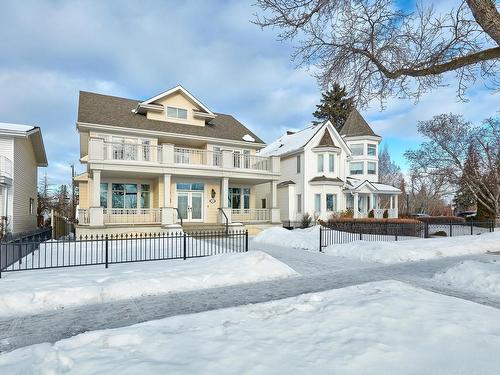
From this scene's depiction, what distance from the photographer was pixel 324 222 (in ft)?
78.1

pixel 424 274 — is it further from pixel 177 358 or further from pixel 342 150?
pixel 342 150

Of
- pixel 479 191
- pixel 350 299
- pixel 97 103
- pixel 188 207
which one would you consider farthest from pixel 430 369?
pixel 479 191

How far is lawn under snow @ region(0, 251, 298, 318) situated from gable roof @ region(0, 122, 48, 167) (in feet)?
38.4

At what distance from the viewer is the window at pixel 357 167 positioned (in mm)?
32531

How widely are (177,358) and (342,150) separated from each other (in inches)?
1004

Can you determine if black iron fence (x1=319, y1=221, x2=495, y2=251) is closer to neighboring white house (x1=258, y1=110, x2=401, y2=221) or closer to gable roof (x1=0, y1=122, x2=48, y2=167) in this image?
neighboring white house (x1=258, y1=110, x2=401, y2=221)

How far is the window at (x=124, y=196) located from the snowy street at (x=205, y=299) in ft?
44.9

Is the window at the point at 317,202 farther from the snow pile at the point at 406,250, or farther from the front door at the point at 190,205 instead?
the snow pile at the point at 406,250

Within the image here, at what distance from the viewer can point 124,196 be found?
20625mm

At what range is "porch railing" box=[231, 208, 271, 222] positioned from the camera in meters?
21.7

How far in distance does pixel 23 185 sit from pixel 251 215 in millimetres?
14808

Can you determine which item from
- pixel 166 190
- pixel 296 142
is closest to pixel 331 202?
pixel 296 142

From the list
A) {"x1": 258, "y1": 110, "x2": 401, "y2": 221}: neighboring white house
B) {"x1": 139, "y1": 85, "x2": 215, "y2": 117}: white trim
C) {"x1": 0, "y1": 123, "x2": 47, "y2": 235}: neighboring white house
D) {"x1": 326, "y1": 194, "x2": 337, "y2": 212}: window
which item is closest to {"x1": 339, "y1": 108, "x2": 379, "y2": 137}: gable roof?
{"x1": 258, "y1": 110, "x2": 401, "y2": 221}: neighboring white house

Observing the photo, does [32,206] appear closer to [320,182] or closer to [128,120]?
[128,120]
